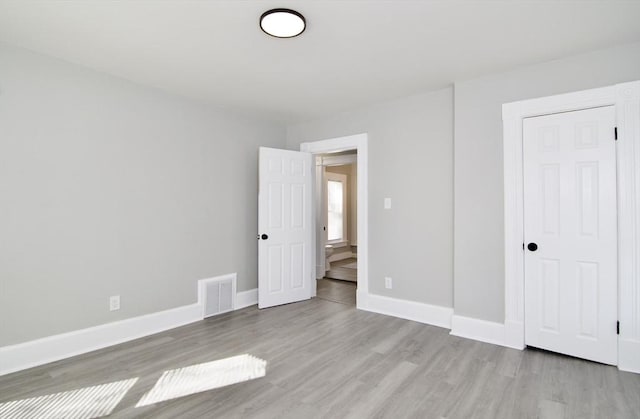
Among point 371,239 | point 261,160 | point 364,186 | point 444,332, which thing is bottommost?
point 444,332

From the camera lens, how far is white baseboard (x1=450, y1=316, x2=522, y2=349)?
3.06 m

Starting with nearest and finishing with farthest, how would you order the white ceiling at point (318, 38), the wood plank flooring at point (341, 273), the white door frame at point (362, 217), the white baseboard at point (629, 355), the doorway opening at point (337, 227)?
the white ceiling at point (318, 38), the white baseboard at point (629, 355), the white door frame at point (362, 217), the doorway opening at point (337, 227), the wood plank flooring at point (341, 273)

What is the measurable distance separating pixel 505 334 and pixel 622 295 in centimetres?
94

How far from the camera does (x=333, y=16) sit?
2182 millimetres

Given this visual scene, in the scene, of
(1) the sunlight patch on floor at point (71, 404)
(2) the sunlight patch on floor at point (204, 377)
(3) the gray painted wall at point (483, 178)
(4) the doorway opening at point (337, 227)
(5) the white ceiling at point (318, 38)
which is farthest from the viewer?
(4) the doorway opening at point (337, 227)

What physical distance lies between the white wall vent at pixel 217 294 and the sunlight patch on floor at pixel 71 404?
153cm

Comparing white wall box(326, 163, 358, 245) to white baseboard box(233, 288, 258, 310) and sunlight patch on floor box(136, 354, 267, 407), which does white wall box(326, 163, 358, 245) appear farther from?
sunlight patch on floor box(136, 354, 267, 407)

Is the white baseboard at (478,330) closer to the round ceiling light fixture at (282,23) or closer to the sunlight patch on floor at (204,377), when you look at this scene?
the sunlight patch on floor at (204,377)

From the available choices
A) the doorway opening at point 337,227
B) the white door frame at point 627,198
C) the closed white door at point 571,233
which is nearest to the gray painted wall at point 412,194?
the closed white door at point 571,233

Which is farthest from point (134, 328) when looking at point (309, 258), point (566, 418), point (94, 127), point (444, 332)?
point (566, 418)

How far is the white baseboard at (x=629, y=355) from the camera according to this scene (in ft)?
8.16

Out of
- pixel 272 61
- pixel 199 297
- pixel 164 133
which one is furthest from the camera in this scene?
pixel 199 297

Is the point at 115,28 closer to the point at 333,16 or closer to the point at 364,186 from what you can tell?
the point at 333,16

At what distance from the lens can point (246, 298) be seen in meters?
4.30
